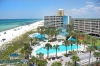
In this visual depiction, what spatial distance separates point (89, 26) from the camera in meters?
18.3

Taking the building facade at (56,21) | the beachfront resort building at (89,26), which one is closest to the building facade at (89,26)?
the beachfront resort building at (89,26)

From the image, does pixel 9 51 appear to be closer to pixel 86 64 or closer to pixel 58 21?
pixel 86 64

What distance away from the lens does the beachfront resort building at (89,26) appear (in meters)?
17.3

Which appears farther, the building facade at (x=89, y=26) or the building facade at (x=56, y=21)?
the building facade at (x=56, y=21)

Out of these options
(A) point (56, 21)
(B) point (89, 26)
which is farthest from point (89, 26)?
(A) point (56, 21)

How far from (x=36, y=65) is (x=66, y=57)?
3.06 meters

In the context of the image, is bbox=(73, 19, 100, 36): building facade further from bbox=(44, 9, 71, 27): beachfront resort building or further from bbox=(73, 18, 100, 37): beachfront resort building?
bbox=(44, 9, 71, 27): beachfront resort building

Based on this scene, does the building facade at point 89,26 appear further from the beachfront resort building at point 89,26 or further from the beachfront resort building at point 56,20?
the beachfront resort building at point 56,20

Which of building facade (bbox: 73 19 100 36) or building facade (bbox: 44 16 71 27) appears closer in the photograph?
building facade (bbox: 73 19 100 36)

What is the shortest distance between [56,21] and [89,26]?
5.69m

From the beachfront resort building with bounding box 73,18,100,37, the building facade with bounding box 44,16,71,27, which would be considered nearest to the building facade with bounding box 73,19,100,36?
the beachfront resort building with bounding box 73,18,100,37

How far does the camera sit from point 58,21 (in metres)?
22.6

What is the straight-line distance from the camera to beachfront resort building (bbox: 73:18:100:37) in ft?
56.7

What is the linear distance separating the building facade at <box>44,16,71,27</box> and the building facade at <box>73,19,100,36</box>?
126 inches
